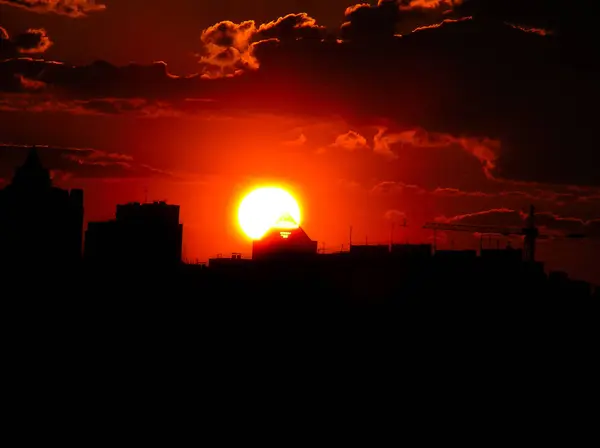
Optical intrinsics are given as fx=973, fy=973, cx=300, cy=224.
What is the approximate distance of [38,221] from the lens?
569ft

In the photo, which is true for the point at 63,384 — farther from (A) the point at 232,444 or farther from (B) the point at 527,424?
(B) the point at 527,424

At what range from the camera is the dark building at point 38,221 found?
168000 millimetres

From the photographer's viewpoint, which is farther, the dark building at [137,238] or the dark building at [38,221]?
the dark building at [137,238]

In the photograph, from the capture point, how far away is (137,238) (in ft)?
624

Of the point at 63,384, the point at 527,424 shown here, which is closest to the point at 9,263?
the point at 63,384

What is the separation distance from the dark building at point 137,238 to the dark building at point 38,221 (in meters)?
4.47

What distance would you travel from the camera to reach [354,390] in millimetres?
158875

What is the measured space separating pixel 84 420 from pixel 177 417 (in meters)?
12.6

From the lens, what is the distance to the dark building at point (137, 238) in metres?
184

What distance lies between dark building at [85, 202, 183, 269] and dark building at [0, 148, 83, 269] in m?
4.47

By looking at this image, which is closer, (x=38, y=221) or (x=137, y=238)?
(x=38, y=221)

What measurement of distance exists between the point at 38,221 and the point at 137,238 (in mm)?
22546

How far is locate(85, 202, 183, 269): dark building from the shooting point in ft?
604

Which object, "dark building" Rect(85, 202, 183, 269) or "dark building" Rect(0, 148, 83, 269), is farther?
"dark building" Rect(85, 202, 183, 269)
